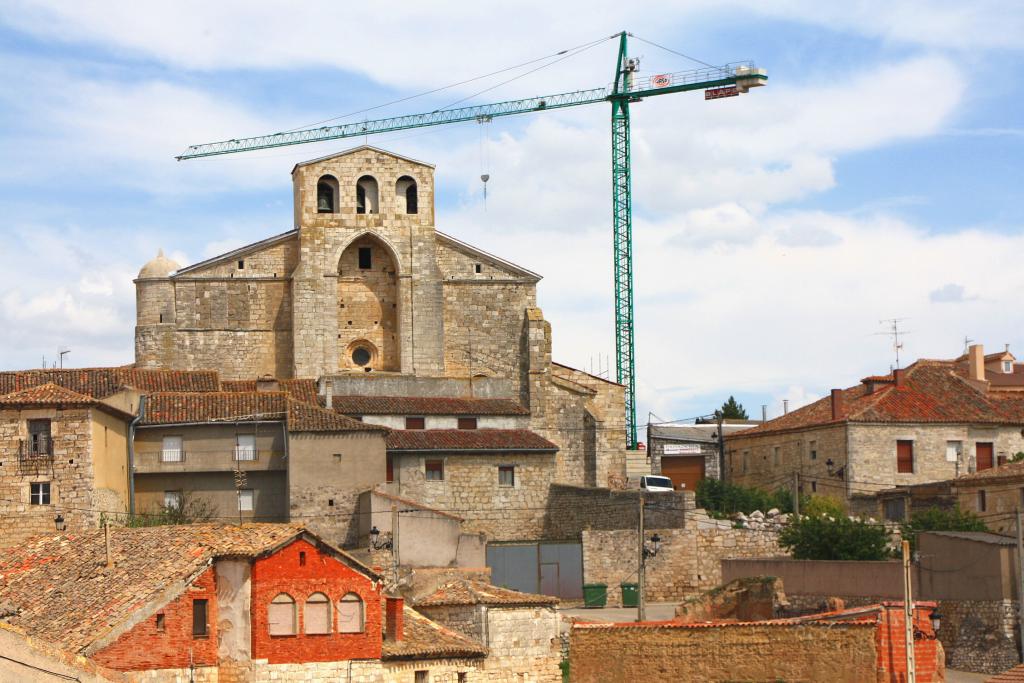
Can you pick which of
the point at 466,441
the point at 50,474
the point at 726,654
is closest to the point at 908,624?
the point at 726,654

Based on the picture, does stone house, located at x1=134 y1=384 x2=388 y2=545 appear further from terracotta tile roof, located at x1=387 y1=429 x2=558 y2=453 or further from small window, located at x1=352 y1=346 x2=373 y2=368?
small window, located at x1=352 y1=346 x2=373 y2=368

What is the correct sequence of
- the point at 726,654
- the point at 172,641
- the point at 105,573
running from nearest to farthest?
the point at 172,641
the point at 726,654
the point at 105,573

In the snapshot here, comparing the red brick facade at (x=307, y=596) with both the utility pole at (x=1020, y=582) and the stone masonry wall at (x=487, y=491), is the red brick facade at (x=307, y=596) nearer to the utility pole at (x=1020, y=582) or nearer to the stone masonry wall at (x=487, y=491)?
the utility pole at (x=1020, y=582)

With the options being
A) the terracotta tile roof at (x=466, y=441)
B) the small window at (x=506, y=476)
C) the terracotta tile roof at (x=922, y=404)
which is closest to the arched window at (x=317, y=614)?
the terracotta tile roof at (x=466, y=441)

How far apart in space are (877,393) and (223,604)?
38047mm

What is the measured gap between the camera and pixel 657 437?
81.5m

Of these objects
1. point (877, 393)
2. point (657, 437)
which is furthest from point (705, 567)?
point (657, 437)

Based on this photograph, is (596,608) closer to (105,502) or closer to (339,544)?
(339,544)

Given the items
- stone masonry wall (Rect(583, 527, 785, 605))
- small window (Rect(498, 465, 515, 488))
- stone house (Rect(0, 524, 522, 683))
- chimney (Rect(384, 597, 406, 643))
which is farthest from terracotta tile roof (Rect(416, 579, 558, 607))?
small window (Rect(498, 465, 515, 488))

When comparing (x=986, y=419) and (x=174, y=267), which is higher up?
(x=174, y=267)

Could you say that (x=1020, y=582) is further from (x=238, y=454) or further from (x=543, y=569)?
(x=238, y=454)

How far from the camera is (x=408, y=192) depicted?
7538 cm

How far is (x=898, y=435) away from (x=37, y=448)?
3215 centimetres

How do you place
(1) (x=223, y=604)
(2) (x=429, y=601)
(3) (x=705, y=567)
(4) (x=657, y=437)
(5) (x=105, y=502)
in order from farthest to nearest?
(4) (x=657, y=437) → (3) (x=705, y=567) → (5) (x=105, y=502) → (2) (x=429, y=601) → (1) (x=223, y=604)
